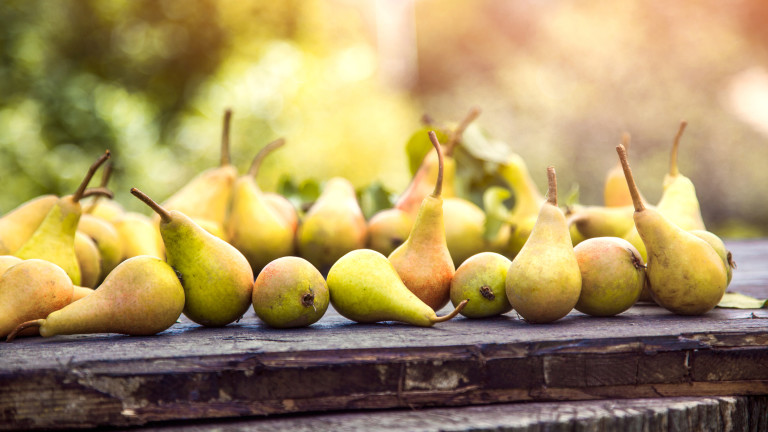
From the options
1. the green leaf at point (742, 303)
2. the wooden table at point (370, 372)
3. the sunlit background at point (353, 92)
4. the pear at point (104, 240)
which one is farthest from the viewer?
the sunlit background at point (353, 92)

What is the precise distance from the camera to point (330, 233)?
2184 millimetres

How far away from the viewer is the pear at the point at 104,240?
200cm

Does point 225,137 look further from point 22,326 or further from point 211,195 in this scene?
point 22,326

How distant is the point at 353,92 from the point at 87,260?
477 centimetres

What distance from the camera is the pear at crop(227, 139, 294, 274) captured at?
2.14 meters

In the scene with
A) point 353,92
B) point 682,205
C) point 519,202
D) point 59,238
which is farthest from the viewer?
point 353,92

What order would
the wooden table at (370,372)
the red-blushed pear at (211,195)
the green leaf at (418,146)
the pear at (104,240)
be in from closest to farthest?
the wooden table at (370,372) → the pear at (104,240) → the red-blushed pear at (211,195) → the green leaf at (418,146)

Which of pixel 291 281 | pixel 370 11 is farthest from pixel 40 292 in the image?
pixel 370 11

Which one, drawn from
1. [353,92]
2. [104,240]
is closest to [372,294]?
[104,240]

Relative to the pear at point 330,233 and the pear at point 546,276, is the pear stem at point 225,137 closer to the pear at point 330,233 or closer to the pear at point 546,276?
the pear at point 330,233

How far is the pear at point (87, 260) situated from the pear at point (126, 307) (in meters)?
0.55

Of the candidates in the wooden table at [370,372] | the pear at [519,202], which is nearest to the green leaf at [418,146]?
the pear at [519,202]

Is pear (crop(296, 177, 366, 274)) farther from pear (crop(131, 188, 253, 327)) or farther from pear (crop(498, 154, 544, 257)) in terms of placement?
pear (crop(131, 188, 253, 327))

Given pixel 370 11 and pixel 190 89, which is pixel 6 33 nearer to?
pixel 190 89
